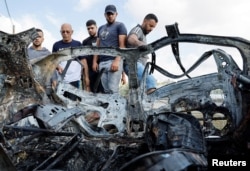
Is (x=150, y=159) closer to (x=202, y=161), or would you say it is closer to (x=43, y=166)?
(x=202, y=161)

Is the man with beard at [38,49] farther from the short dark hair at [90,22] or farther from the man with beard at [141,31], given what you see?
the man with beard at [141,31]

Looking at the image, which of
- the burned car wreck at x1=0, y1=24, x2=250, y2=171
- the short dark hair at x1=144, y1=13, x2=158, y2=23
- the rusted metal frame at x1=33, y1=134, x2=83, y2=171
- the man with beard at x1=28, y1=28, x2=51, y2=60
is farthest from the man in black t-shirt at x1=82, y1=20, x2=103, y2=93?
the rusted metal frame at x1=33, y1=134, x2=83, y2=171

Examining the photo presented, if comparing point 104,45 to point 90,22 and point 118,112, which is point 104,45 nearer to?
point 90,22

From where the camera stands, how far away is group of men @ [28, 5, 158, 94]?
518cm

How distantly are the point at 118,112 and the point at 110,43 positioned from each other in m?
1.74

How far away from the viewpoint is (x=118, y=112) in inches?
165

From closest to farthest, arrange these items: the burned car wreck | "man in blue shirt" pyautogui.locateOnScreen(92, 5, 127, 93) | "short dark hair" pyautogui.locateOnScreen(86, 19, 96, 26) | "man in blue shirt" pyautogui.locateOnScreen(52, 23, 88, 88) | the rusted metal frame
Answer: the rusted metal frame → the burned car wreck → "man in blue shirt" pyautogui.locateOnScreen(92, 5, 127, 93) → "man in blue shirt" pyautogui.locateOnScreen(52, 23, 88, 88) → "short dark hair" pyautogui.locateOnScreen(86, 19, 96, 26)

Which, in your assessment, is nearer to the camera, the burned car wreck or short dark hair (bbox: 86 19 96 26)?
the burned car wreck

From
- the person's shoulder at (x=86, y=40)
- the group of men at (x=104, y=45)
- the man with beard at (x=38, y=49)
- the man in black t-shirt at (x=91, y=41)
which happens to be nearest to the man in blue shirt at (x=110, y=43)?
the group of men at (x=104, y=45)

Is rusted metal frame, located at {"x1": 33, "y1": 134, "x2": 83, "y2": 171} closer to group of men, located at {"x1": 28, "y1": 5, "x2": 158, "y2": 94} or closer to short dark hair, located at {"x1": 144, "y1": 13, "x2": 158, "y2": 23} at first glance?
group of men, located at {"x1": 28, "y1": 5, "x2": 158, "y2": 94}

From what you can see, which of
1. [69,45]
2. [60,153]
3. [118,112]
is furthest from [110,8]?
[60,153]

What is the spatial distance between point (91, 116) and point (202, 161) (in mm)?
2230

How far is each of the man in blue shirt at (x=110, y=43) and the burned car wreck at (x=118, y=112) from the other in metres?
0.76

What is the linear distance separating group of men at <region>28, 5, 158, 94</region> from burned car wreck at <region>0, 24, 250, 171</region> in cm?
65
